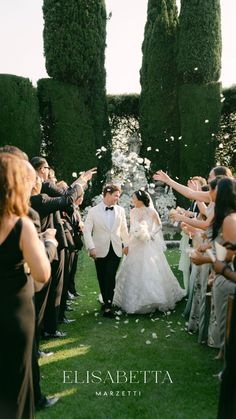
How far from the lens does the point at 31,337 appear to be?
2.68m

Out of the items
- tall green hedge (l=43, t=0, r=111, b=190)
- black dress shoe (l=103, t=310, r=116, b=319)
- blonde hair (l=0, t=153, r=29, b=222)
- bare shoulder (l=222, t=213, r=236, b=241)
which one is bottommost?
black dress shoe (l=103, t=310, r=116, b=319)

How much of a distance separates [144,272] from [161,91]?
42.0 feet

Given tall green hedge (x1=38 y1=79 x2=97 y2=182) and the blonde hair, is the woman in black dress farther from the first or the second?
tall green hedge (x1=38 y1=79 x2=97 y2=182)

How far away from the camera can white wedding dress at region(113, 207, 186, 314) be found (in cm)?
692

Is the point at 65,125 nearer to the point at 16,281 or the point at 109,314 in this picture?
the point at 109,314

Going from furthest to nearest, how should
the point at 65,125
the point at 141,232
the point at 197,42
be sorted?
the point at 197,42 < the point at 65,125 < the point at 141,232

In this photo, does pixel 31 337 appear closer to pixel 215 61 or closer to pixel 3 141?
pixel 3 141

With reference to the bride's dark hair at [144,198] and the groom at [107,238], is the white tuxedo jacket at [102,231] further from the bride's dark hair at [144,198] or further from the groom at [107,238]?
the bride's dark hair at [144,198]

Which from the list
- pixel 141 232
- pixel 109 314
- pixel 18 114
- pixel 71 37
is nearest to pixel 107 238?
pixel 141 232

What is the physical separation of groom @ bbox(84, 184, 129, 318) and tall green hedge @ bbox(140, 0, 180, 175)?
11.6 m

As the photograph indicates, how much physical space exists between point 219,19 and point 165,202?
24.2 ft

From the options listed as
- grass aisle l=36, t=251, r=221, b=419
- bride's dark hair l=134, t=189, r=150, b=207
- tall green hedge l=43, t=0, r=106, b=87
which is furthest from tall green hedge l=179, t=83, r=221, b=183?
grass aisle l=36, t=251, r=221, b=419

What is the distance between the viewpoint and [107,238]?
693cm

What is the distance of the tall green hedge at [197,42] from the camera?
17.5 meters
